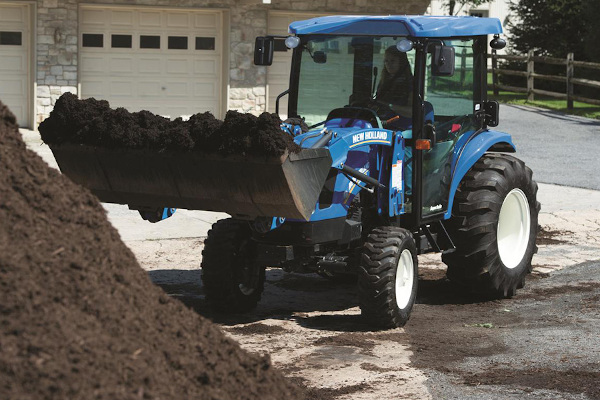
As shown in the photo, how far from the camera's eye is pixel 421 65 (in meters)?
9.09

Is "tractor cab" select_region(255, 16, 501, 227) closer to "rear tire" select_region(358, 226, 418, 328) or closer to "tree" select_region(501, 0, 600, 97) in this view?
"rear tire" select_region(358, 226, 418, 328)

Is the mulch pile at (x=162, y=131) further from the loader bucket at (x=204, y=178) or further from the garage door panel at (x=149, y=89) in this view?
the garage door panel at (x=149, y=89)

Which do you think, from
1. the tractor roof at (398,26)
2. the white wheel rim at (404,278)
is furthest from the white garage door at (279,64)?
the white wheel rim at (404,278)

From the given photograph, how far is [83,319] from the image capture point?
16.2 feet

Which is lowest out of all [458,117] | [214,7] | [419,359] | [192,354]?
[419,359]

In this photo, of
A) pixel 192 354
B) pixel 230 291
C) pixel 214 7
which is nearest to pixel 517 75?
pixel 214 7

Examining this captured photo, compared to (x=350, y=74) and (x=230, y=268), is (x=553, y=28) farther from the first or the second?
(x=230, y=268)

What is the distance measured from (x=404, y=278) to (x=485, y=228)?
114 centimetres

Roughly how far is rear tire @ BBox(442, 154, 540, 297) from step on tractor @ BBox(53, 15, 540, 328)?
13mm

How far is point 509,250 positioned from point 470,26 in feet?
7.81

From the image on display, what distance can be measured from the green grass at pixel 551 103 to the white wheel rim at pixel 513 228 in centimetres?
1615

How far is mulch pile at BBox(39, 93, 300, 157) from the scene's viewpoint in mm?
7766

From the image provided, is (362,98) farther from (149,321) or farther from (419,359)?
(149,321)

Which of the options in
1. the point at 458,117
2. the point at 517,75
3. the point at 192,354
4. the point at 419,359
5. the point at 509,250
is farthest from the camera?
the point at 517,75
